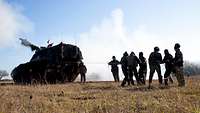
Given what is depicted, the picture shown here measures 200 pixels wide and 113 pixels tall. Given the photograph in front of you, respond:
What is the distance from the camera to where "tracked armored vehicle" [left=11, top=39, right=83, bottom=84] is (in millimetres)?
29703

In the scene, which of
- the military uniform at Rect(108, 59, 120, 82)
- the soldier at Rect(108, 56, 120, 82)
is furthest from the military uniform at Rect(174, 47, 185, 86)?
the military uniform at Rect(108, 59, 120, 82)

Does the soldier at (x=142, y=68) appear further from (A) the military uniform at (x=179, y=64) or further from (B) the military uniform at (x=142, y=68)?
(A) the military uniform at (x=179, y=64)

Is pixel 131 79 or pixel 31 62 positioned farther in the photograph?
pixel 31 62

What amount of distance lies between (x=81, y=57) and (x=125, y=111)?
21.2m

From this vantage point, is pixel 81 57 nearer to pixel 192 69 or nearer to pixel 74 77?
pixel 74 77

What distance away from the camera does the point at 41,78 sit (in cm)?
2986

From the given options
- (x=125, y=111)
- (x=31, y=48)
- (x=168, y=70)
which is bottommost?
(x=125, y=111)

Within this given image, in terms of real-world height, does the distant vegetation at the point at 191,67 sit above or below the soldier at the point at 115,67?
above

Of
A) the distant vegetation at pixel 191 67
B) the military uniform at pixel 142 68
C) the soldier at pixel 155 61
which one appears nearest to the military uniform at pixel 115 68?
the military uniform at pixel 142 68

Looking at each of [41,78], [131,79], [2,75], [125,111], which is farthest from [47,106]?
[2,75]

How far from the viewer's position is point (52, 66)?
29.9m

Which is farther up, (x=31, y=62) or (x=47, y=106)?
(x=31, y=62)

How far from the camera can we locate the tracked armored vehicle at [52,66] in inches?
1169

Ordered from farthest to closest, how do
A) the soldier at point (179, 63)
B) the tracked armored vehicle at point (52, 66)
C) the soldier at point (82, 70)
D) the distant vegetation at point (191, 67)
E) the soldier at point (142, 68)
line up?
the distant vegetation at point (191, 67) → the soldier at point (82, 70) → the tracked armored vehicle at point (52, 66) → the soldier at point (142, 68) → the soldier at point (179, 63)
